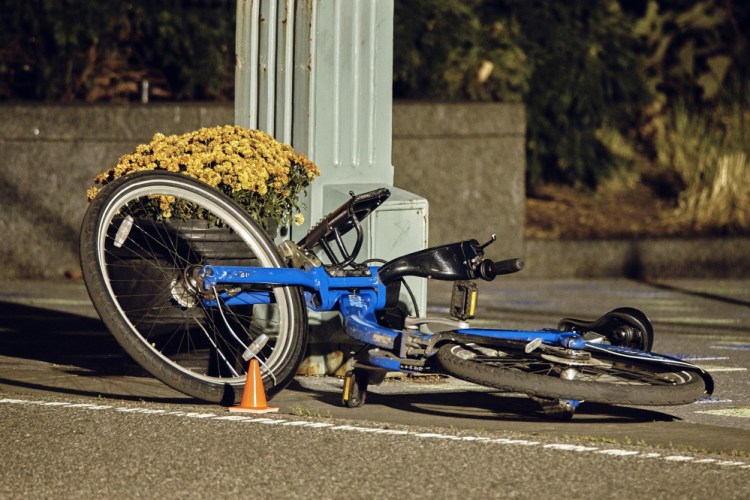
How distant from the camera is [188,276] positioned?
6676mm

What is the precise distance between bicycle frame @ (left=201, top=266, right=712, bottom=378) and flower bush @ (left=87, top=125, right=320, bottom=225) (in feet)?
2.02

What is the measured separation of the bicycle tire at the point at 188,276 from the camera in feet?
21.6

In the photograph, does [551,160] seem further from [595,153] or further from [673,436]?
[673,436]

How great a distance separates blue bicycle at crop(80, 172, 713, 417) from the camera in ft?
20.6

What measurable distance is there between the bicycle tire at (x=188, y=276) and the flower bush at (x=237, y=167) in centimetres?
14

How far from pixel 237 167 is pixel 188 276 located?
772 mm

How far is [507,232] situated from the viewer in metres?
13.2

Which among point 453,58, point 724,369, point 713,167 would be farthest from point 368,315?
point 713,167

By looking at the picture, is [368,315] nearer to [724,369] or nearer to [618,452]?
[618,452]

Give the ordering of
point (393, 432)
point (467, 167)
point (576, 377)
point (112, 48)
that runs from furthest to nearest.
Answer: point (112, 48) → point (467, 167) → point (576, 377) → point (393, 432)

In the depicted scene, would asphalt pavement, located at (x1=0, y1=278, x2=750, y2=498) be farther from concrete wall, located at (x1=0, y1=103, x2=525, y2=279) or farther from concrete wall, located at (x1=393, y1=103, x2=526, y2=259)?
concrete wall, located at (x1=393, y1=103, x2=526, y2=259)

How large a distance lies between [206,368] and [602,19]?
28.7 ft

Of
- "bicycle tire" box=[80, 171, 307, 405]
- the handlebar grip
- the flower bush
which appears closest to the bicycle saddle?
"bicycle tire" box=[80, 171, 307, 405]

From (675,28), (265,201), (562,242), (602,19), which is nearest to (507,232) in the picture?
(562,242)
